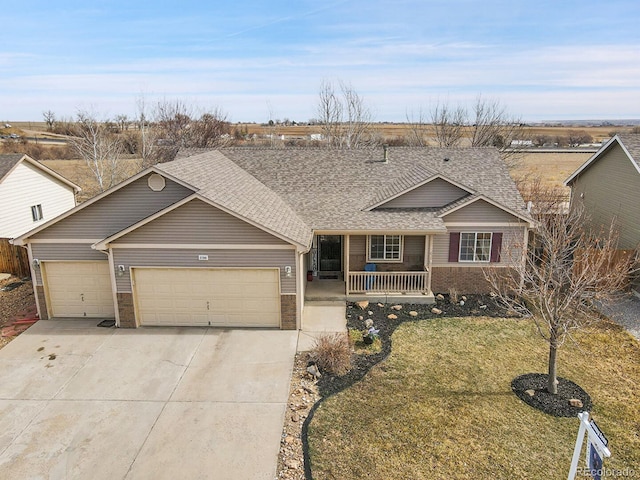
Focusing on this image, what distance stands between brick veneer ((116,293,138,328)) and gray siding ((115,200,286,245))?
1811mm

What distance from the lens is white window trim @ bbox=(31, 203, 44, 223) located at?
24000 millimetres

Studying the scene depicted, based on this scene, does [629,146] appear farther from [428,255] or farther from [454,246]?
[428,255]

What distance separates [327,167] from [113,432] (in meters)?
13.3

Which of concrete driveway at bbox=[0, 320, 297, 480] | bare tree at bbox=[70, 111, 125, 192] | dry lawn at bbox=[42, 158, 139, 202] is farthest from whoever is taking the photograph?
dry lawn at bbox=[42, 158, 139, 202]

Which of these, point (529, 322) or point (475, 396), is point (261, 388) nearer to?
point (475, 396)

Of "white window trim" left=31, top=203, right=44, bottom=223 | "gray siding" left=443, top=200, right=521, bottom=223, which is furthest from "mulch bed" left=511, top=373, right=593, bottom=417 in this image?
"white window trim" left=31, top=203, right=44, bottom=223

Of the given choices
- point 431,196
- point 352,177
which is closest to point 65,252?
point 352,177

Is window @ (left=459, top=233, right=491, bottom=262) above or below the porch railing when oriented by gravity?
above

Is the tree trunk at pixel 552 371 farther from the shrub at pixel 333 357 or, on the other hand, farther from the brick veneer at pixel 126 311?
the brick veneer at pixel 126 311

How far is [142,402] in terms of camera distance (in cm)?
1018

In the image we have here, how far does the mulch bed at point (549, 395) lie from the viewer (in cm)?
976

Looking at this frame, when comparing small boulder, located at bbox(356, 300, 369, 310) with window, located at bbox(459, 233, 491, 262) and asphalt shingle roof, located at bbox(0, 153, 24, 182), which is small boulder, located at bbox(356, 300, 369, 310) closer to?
window, located at bbox(459, 233, 491, 262)

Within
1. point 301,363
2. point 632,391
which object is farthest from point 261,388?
point 632,391

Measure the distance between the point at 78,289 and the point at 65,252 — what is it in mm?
1299
